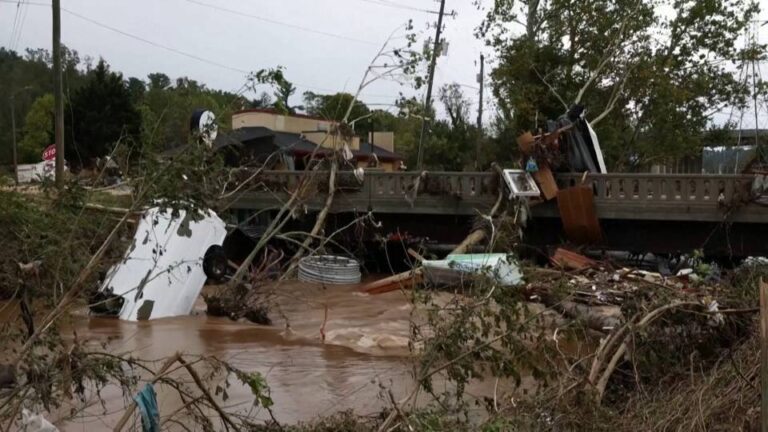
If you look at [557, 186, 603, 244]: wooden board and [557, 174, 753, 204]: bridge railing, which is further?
[557, 186, 603, 244]: wooden board

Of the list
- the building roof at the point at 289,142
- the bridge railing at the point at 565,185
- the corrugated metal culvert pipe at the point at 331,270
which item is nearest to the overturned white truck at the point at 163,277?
the building roof at the point at 289,142

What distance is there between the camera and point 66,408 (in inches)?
261

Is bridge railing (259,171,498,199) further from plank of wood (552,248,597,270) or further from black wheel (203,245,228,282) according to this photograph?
black wheel (203,245,228,282)

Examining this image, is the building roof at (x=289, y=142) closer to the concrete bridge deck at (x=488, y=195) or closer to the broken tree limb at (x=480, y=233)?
the concrete bridge deck at (x=488, y=195)

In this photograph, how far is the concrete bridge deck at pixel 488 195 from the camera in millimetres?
17763

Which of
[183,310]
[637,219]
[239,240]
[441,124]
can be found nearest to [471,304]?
[183,310]

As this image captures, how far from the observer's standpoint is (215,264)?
1541 cm

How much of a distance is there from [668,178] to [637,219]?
44.2 inches

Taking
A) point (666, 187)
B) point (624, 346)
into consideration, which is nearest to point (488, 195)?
point (666, 187)

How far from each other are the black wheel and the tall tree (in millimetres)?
21662

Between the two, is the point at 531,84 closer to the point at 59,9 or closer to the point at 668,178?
the point at 668,178

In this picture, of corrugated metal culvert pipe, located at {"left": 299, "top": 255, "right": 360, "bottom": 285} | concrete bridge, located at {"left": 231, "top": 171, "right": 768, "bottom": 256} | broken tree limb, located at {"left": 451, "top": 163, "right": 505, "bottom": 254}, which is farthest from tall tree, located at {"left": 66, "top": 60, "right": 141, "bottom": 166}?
broken tree limb, located at {"left": 451, "top": 163, "right": 505, "bottom": 254}

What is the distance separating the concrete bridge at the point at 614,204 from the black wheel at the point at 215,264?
1.66 meters

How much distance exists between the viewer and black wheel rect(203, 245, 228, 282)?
50.3 ft
